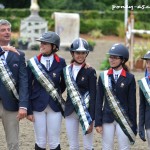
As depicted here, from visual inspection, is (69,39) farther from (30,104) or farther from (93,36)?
(30,104)

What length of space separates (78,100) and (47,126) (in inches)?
18.1

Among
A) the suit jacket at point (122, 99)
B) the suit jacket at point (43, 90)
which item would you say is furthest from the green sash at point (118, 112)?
the suit jacket at point (43, 90)

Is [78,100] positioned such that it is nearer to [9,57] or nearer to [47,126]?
[47,126]

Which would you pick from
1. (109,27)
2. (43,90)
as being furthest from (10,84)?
(109,27)

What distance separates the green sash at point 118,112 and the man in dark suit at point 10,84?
91 centimetres

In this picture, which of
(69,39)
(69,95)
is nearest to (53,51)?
(69,95)

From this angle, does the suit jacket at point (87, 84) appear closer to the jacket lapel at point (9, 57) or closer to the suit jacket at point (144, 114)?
the suit jacket at point (144, 114)

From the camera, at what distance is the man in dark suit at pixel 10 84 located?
671 cm

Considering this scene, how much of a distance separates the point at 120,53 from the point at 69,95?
77cm

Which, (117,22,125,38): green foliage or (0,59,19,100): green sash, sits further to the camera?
(117,22,125,38): green foliage

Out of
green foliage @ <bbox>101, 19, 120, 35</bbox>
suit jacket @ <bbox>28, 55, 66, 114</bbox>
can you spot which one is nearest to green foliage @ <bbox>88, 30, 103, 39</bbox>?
green foliage @ <bbox>101, 19, 120, 35</bbox>

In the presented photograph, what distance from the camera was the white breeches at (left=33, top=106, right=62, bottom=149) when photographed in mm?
6871

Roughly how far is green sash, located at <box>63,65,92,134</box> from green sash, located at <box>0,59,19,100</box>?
0.64 meters

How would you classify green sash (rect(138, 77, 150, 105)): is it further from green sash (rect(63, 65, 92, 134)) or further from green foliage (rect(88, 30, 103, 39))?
green foliage (rect(88, 30, 103, 39))
